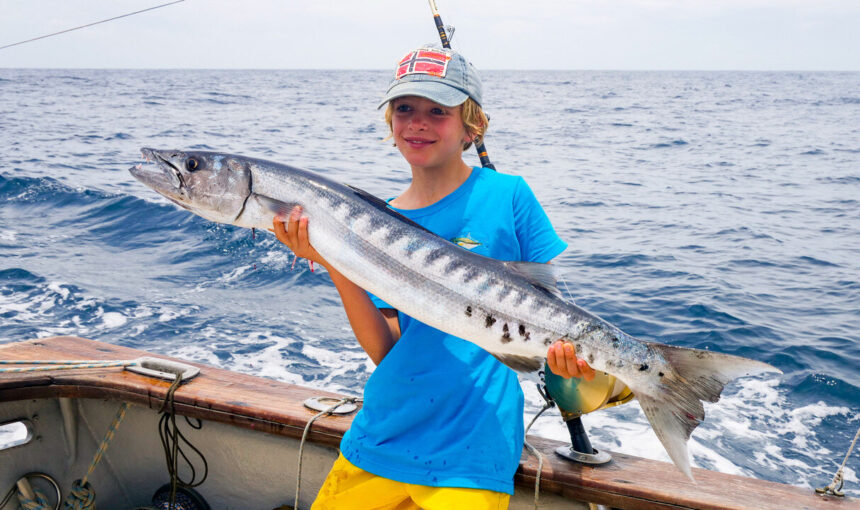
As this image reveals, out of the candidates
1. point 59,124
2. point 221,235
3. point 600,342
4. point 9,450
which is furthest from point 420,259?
point 59,124

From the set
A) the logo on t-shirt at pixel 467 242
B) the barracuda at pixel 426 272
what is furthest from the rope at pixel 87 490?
the logo on t-shirt at pixel 467 242

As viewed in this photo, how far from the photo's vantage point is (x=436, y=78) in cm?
258

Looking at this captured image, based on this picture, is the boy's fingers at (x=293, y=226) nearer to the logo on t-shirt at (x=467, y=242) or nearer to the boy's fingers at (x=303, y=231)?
the boy's fingers at (x=303, y=231)

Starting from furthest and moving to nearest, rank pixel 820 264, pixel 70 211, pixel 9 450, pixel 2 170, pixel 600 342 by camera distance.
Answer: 1. pixel 2 170
2. pixel 70 211
3. pixel 820 264
4. pixel 9 450
5. pixel 600 342

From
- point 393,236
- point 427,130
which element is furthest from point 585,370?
point 427,130

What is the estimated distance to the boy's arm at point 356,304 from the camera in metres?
2.38

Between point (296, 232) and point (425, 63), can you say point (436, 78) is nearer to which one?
point (425, 63)

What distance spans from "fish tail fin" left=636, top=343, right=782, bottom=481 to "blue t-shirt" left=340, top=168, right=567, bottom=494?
0.54 m

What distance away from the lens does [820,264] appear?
11031 millimetres

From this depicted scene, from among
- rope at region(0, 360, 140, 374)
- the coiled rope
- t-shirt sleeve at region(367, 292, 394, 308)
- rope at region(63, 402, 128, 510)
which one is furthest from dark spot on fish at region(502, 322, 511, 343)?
the coiled rope

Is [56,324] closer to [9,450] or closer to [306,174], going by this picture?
[9,450]

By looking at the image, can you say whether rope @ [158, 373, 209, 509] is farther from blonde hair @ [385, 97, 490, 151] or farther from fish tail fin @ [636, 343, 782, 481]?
fish tail fin @ [636, 343, 782, 481]

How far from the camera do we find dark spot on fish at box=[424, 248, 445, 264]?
2.38m

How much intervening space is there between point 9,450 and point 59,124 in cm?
3229
